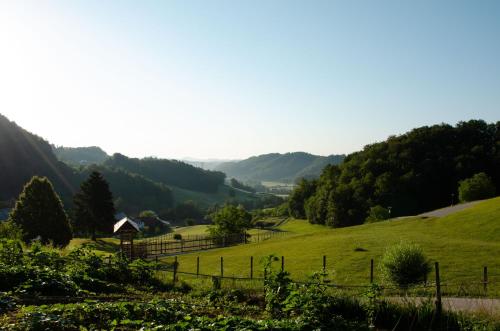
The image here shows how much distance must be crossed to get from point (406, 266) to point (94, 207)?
5662 cm

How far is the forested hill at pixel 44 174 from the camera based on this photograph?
152 meters

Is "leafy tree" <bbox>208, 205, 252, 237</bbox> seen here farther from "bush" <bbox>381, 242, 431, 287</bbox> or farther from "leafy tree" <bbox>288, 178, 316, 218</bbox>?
"bush" <bbox>381, 242, 431, 287</bbox>

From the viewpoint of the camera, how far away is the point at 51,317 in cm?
766

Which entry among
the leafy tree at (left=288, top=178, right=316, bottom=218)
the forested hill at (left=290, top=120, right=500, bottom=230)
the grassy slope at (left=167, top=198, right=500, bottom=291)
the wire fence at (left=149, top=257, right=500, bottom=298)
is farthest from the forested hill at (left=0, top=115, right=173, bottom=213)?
the wire fence at (left=149, top=257, right=500, bottom=298)

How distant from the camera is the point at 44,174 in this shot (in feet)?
528

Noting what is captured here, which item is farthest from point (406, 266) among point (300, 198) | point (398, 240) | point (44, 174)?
point (44, 174)

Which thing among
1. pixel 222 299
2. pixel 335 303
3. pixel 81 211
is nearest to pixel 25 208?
pixel 81 211

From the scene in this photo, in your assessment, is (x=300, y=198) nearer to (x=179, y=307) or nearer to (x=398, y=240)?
(x=398, y=240)

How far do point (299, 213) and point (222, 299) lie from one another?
4286 inches

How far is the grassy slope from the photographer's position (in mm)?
28641

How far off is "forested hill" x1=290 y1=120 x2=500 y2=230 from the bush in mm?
65412

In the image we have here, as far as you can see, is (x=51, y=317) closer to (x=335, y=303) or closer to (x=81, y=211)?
(x=335, y=303)

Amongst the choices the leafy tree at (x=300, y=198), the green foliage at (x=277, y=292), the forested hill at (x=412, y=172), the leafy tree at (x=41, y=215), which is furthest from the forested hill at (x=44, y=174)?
the green foliage at (x=277, y=292)

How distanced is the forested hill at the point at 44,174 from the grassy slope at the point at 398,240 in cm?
11811
